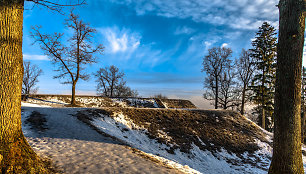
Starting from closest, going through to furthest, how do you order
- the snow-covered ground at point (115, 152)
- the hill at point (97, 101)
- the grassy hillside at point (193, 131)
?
1. the snow-covered ground at point (115, 152)
2. the grassy hillside at point (193, 131)
3. the hill at point (97, 101)

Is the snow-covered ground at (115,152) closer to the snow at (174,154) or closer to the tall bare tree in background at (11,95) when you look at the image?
the snow at (174,154)

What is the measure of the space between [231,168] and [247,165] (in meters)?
1.58

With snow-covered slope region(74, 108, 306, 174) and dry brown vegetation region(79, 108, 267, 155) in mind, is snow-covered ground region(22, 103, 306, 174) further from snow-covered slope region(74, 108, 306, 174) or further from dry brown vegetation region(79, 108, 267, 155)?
dry brown vegetation region(79, 108, 267, 155)

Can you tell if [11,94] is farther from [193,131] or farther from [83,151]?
Answer: [193,131]

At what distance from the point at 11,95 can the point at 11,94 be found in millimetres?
26

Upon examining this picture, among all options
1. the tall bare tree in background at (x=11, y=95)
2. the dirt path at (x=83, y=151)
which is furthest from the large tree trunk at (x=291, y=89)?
the tall bare tree in background at (x=11, y=95)

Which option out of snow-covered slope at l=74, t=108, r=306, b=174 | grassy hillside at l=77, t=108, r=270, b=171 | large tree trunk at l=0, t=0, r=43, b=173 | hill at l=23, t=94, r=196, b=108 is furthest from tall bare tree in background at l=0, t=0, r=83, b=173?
hill at l=23, t=94, r=196, b=108

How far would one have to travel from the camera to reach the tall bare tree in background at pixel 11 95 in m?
3.88

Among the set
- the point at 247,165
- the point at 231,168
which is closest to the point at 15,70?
the point at 231,168

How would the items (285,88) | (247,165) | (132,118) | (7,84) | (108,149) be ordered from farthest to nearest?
(132,118), (247,165), (108,149), (285,88), (7,84)

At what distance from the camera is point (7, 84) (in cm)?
401

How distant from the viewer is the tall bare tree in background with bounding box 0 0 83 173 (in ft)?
12.7

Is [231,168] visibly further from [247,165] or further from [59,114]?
[59,114]

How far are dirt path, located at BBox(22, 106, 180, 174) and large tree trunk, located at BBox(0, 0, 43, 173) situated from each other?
110 cm
